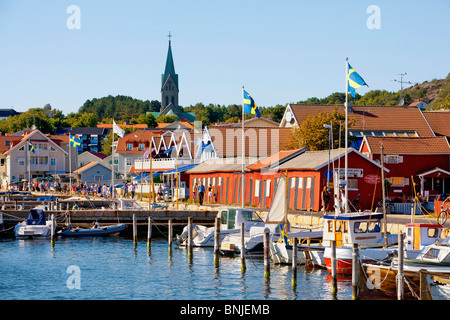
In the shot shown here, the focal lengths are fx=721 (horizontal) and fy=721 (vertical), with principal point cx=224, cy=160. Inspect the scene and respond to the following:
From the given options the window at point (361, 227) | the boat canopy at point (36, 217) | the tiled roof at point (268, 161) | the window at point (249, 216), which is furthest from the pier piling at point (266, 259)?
the tiled roof at point (268, 161)

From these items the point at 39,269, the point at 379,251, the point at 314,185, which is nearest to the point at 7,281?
the point at 39,269

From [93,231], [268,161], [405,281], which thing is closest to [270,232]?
[405,281]

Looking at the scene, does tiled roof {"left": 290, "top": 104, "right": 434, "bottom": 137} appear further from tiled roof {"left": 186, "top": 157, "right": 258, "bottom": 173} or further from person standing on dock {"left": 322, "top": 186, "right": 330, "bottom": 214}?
person standing on dock {"left": 322, "top": 186, "right": 330, "bottom": 214}

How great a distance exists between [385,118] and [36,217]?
157 ft

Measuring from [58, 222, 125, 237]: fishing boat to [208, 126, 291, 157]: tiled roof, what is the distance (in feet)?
86.6

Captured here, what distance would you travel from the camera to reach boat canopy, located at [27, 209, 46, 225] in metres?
50.4

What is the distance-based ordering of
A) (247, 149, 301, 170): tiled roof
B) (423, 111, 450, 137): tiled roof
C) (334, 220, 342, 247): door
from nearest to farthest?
1. (334, 220, 342, 247): door
2. (247, 149, 301, 170): tiled roof
3. (423, 111, 450, 137): tiled roof

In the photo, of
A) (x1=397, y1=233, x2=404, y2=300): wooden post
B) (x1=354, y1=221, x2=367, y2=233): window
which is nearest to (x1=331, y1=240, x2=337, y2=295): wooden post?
(x1=397, y1=233, x2=404, y2=300): wooden post

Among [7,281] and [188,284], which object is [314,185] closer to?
[188,284]

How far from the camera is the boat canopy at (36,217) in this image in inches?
1984

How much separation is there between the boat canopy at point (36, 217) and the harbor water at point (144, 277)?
669cm
